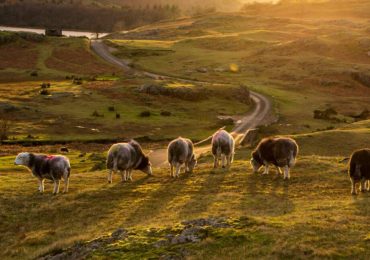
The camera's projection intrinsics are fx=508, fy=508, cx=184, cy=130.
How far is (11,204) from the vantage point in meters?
26.5

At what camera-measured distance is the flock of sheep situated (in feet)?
84.4

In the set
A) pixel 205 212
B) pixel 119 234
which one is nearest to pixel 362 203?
pixel 205 212

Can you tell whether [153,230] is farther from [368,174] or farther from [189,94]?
[189,94]

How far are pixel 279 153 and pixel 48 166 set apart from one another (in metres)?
13.2

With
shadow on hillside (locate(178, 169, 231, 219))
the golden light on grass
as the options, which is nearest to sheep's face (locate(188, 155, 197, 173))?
shadow on hillside (locate(178, 169, 231, 219))

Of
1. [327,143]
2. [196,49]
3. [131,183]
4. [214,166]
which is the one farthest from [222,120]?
[196,49]

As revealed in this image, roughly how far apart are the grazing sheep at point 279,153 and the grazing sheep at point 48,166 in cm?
1165

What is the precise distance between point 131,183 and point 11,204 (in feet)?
24.0

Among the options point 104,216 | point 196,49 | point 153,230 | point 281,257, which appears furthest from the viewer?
point 196,49

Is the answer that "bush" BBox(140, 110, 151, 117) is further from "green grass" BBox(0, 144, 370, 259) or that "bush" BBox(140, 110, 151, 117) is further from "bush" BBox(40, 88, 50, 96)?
"green grass" BBox(0, 144, 370, 259)

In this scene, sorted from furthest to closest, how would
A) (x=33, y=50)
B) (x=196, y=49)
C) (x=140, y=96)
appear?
(x=196, y=49), (x=33, y=50), (x=140, y=96)

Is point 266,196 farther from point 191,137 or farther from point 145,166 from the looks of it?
point 191,137

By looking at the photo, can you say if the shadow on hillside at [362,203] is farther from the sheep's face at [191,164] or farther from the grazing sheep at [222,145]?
the sheep's face at [191,164]

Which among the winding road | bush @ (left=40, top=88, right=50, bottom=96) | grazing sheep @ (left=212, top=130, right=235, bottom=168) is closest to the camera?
grazing sheep @ (left=212, top=130, right=235, bottom=168)
